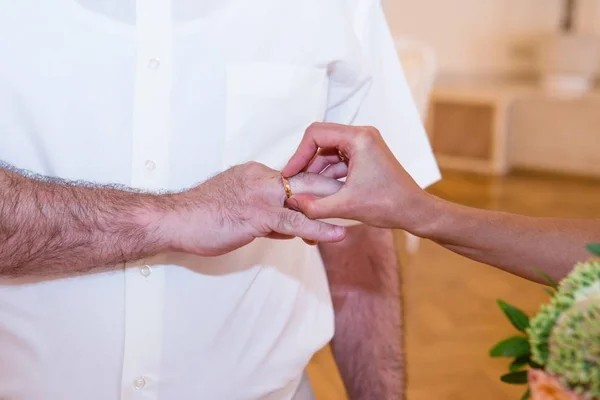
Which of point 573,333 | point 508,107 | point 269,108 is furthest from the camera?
point 508,107

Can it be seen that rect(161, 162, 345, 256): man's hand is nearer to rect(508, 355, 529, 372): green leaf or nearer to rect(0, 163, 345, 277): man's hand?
rect(0, 163, 345, 277): man's hand

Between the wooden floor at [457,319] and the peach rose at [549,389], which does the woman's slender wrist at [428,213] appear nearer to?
the peach rose at [549,389]

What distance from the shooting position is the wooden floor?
2.98 meters

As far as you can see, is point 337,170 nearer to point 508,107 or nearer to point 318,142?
point 318,142

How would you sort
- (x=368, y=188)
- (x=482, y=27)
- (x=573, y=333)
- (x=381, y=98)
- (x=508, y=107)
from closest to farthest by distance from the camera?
1. (x=573, y=333)
2. (x=368, y=188)
3. (x=381, y=98)
4. (x=508, y=107)
5. (x=482, y=27)

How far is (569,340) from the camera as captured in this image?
1.71ft

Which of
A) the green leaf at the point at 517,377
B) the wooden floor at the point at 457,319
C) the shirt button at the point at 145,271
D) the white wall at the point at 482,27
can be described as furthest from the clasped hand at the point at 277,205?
the white wall at the point at 482,27

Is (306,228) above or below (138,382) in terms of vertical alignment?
above

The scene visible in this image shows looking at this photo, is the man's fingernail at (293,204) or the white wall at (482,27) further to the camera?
the white wall at (482,27)

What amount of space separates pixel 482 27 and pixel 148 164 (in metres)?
5.90

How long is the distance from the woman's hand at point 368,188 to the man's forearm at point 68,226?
20cm

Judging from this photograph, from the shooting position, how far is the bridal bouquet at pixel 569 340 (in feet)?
1.68

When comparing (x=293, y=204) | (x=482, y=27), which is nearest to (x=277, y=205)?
(x=293, y=204)

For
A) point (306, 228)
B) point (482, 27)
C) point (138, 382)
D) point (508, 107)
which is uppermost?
point (482, 27)
